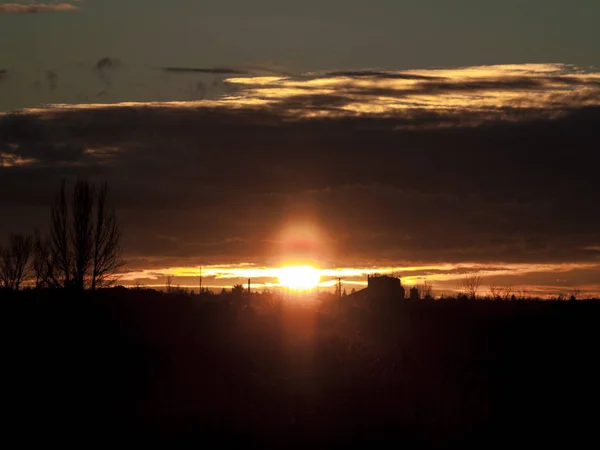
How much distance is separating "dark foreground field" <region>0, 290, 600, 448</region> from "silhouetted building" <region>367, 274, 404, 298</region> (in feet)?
117

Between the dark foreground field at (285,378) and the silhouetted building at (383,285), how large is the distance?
35.8m

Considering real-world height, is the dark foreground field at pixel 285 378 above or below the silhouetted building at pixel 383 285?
below

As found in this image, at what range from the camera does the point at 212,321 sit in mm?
56375

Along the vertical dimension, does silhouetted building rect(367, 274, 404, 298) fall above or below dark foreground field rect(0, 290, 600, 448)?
above

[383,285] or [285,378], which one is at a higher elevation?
[383,285]

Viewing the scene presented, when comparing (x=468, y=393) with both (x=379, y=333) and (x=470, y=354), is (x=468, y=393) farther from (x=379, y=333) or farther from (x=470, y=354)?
(x=379, y=333)

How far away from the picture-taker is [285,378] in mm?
34000

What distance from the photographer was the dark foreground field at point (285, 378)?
22047mm

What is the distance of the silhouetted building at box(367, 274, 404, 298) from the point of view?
310 feet

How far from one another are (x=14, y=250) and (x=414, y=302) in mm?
47901

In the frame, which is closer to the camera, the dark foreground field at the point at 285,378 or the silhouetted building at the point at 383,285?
the dark foreground field at the point at 285,378

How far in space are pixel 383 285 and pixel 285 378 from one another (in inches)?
2494

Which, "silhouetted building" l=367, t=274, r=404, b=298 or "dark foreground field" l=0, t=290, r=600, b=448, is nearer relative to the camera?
"dark foreground field" l=0, t=290, r=600, b=448

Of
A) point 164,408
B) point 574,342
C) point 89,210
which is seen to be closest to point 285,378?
point 164,408
